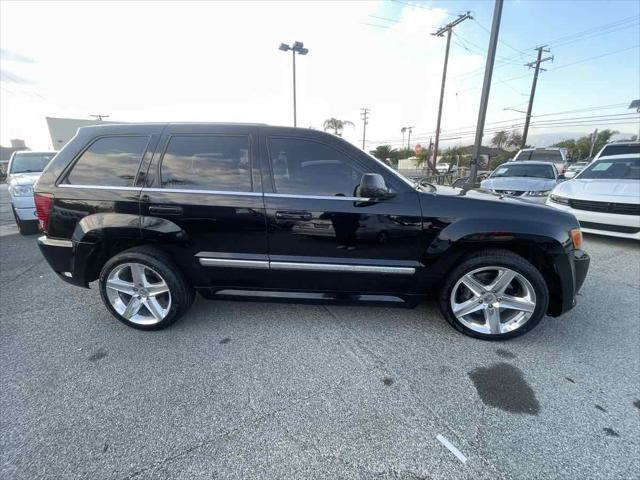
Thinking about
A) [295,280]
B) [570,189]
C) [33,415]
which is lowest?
[33,415]

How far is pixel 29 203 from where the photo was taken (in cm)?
575

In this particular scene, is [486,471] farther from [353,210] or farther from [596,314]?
[596,314]

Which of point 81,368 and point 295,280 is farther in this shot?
point 295,280

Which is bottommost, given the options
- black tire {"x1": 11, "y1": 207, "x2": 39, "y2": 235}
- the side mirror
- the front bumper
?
black tire {"x1": 11, "y1": 207, "x2": 39, "y2": 235}

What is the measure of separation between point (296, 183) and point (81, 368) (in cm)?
219

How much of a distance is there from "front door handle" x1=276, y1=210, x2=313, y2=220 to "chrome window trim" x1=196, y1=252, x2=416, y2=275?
40 centimetres

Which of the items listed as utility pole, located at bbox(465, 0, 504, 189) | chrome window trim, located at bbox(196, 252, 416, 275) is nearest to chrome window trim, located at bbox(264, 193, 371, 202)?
chrome window trim, located at bbox(196, 252, 416, 275)

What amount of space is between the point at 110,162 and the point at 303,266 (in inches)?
75.7

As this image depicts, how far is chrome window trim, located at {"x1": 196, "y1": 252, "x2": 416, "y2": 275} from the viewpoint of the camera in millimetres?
2536

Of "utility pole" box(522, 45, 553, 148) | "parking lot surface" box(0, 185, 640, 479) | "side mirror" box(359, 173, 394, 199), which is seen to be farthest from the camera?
"utility pole" box(522, 45, 553, 148)

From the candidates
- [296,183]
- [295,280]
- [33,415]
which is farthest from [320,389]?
[33,415]

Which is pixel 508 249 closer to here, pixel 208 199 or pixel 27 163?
pixel 208 199

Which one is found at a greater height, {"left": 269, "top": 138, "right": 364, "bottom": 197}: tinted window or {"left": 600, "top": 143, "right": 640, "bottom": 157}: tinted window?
{"left": 600, "top": 143, "right": 640, "bottom": 157}: tinted window

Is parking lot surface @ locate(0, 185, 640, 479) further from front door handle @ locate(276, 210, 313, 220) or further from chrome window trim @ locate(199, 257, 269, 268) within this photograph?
front door handle @ locate(276, 210, 313, 220)
